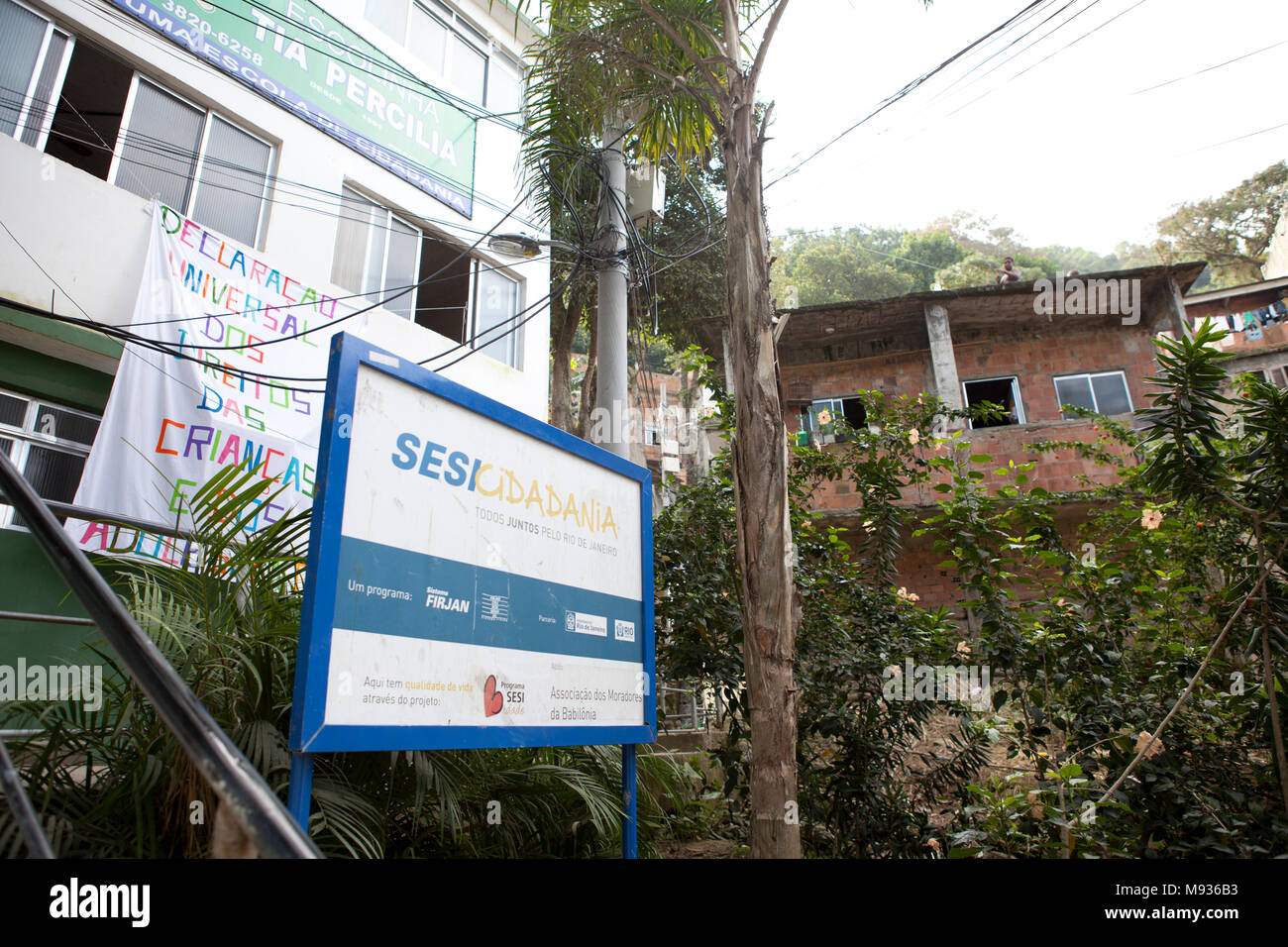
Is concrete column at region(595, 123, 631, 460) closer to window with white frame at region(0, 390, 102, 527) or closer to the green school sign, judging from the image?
the green school sign

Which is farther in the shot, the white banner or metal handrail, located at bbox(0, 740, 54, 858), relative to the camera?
the white banner

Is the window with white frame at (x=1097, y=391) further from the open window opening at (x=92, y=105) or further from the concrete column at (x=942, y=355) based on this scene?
the open window opening at (x=92, y=105)

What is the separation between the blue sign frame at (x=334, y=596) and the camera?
7.14 feet

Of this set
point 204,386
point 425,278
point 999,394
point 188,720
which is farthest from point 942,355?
point 188,720

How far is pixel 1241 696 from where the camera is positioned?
13.0ft

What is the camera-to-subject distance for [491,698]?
2754mm

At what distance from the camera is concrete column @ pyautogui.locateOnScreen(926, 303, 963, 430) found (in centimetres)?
1216

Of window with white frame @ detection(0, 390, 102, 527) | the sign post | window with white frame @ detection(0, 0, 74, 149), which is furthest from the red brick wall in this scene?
window with white frame @ detection(0, 0, 74, 149)

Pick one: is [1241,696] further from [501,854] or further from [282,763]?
[282,763]

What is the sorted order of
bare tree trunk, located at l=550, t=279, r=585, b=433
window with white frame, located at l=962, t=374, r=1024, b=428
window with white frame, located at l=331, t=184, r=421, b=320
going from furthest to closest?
bare tree trunk, located at l=550, t=279, r=585, b=433
window with white frame, located at l=962, t=374, r=1024, b=428
window with white frame, located at l=331, t=184, r=421, b=320

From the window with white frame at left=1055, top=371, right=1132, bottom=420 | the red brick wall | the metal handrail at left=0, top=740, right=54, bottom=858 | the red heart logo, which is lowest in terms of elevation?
the metal handrail at left=0, top=740, right=54, bottom=858

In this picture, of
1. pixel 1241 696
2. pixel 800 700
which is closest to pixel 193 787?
pixel 800 700

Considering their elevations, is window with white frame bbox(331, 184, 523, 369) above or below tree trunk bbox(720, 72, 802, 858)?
above
